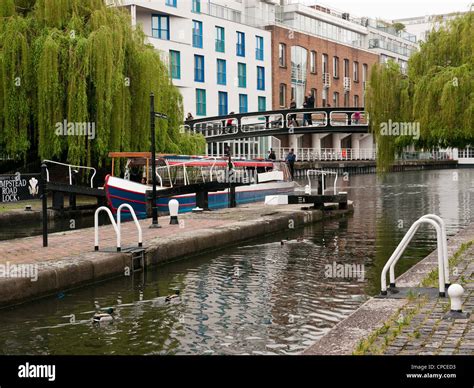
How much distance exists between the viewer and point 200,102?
2101 inches

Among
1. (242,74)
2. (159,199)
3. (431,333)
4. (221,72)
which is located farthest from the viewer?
(242,74)

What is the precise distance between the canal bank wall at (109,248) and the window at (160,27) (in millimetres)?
30058

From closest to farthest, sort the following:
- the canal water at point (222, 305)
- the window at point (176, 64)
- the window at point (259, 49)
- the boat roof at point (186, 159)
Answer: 1. the canal water at point (222, 305)
2. the boat roof at point (186, 159)
3. the window at point (176, 64)
4. the window at point (259, 49)

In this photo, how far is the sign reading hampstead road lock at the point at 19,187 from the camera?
85.3 ft

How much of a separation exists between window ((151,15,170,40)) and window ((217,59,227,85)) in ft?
21.3

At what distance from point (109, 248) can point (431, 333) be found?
7446 mm

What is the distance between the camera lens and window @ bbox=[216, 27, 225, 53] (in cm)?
5551

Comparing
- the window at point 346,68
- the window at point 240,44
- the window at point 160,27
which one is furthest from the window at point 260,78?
the window at point 346,68

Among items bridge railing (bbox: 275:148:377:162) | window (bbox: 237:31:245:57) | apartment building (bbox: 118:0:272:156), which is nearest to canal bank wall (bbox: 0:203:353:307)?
apartment building (bbox: 118:0:272:156)

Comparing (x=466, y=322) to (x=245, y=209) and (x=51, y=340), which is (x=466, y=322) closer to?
(x=51, y=340)

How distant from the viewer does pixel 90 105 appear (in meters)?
25.8

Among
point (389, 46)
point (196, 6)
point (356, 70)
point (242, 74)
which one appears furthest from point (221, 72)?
point (389, 46)

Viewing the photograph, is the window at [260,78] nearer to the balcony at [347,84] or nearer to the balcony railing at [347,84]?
the balcony at [347,84]

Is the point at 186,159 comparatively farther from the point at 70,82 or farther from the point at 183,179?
the point at 70,82
